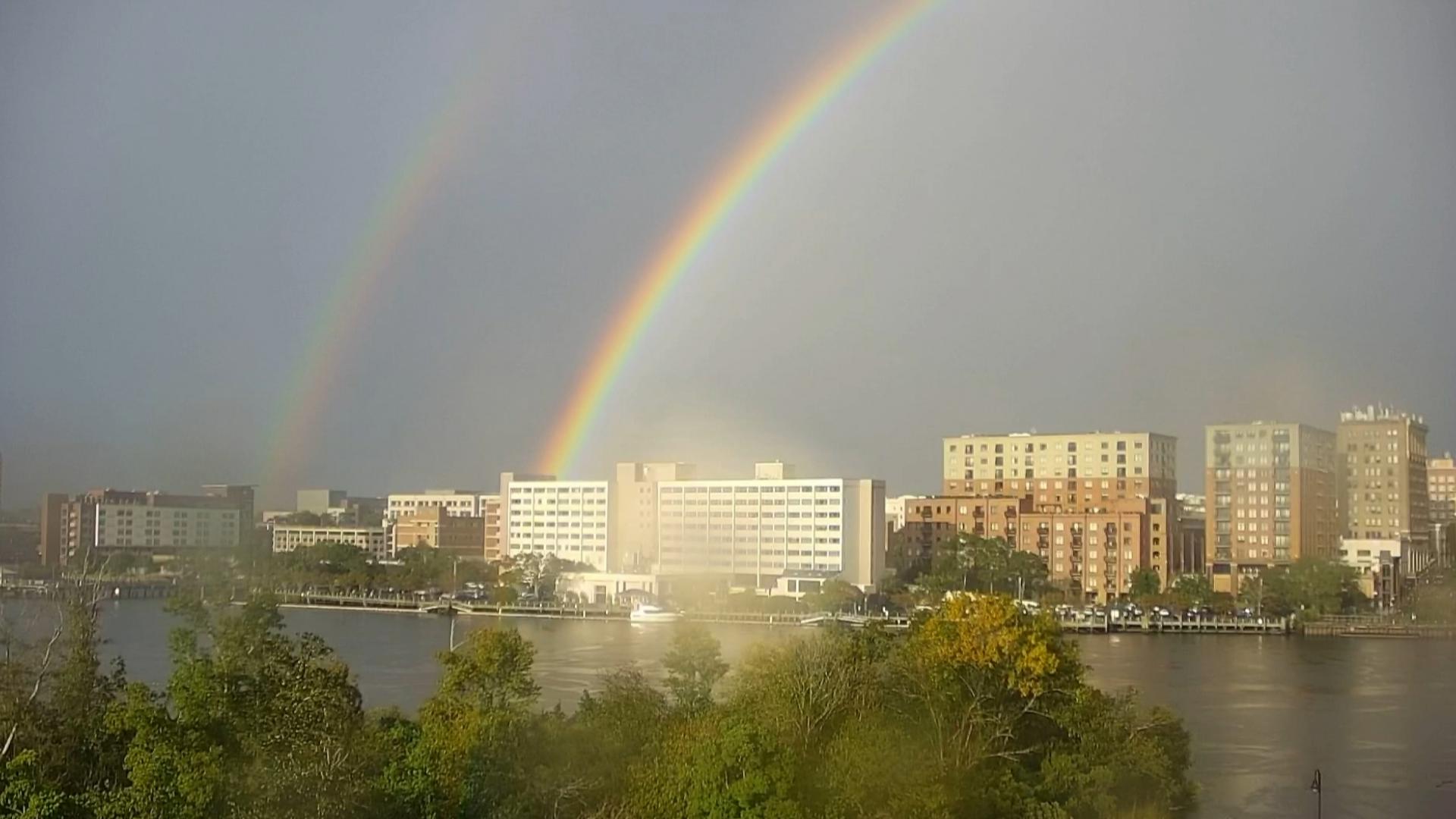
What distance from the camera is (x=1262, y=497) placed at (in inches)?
946

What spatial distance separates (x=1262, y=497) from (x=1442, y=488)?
810 cm

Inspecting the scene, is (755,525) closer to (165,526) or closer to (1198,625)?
(1198,625)

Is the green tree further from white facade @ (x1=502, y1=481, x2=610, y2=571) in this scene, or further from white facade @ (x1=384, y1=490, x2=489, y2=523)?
white facade @ (x1=384, y1=490, x2=489, y2=523)

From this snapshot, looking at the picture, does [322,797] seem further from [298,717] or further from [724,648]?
[724,648]

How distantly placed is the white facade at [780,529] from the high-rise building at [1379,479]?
914 centimetres

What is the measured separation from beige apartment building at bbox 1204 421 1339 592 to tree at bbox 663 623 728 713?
18306mm

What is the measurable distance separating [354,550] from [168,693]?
2040cm

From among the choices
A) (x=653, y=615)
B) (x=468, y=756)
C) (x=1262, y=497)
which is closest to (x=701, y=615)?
(x=653, y=615)

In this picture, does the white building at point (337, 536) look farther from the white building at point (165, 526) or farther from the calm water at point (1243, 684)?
the calm water at point (1243, 684)

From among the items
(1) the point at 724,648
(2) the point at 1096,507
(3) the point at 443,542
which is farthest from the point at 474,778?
(3) the point at 443,542

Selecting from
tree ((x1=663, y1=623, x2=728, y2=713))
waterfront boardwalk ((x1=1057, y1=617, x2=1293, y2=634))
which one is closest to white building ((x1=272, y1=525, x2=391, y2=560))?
waterfront boardwalk ((x1=1057, y1=617, x2=1293, y2=634))

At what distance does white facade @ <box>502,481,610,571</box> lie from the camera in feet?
81.6

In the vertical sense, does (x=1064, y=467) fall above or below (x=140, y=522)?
above

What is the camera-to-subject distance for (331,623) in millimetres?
19547
